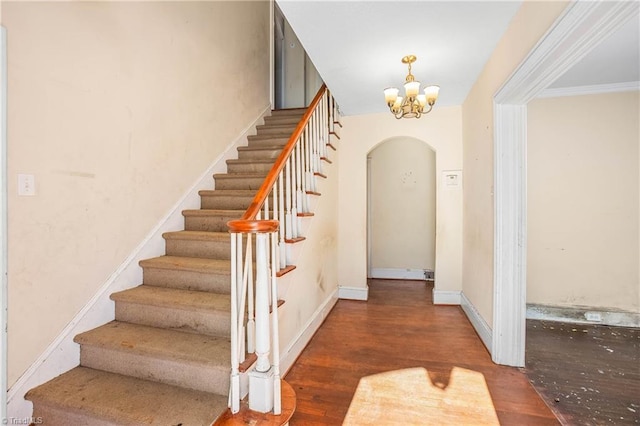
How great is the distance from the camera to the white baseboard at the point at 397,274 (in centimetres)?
520

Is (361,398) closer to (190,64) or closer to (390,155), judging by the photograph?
(190,64)

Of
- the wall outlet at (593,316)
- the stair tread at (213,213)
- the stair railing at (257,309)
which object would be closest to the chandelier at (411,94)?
the stair railing at (257,309)

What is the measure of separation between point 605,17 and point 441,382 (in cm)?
230

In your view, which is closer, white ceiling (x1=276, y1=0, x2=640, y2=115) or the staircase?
the staircase

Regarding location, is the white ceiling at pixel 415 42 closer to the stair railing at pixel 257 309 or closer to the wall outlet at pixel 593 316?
Result: the stair railing at pixel 257 309

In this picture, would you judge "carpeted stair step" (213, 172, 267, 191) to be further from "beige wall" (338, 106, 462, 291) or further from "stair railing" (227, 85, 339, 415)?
"beige wall" (338, 106, 462, 291)

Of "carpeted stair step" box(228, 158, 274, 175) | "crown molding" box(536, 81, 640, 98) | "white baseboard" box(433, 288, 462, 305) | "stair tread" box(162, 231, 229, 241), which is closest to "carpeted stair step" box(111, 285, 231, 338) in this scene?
"stair tread" box(162, 231, 229, 241)

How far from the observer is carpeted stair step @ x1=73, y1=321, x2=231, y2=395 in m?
1.63

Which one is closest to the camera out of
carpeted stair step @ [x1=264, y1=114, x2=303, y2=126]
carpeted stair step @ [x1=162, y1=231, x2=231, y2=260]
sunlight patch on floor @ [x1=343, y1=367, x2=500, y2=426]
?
sunlight patch on floor @ [x1=343, y1=367, x2=500, y2=426]

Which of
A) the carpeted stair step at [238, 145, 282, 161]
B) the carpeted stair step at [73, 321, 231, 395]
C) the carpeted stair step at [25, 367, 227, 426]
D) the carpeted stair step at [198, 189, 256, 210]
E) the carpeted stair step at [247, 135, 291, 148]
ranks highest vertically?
the carpeted stair step at [247, 135, 291, 148]

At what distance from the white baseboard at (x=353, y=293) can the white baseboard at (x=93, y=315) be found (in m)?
2.26

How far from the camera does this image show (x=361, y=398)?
6.43 ft

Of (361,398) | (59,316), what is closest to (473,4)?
(361,398)

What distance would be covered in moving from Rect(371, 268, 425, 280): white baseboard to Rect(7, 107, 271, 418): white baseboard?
351 cm
